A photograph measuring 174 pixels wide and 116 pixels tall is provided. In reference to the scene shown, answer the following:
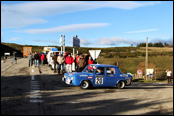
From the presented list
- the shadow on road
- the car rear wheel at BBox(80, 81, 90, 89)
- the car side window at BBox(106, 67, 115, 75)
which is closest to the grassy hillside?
the car side window at BBox(106, 67, 115, 75)

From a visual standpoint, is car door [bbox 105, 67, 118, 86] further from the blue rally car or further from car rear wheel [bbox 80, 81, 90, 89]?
car rear wheel [bbox 80, 81, 90, 89]

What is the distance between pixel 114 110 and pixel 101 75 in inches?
226

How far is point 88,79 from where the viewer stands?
47.6 feet

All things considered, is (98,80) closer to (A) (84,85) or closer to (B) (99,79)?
(B) (99,79)

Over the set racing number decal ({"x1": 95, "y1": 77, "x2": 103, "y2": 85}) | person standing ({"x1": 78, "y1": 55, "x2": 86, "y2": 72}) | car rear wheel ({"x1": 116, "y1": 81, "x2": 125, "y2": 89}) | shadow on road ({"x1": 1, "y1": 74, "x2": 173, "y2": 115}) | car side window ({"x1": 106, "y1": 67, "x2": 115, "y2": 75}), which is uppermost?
person standing ({"x1": 78, "y1": 55, "x2": 86, "y2": 72})

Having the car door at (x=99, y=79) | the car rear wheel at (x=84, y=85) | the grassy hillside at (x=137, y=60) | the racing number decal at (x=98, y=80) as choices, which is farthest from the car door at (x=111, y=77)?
the grassy hillside at (x=137, y=60)

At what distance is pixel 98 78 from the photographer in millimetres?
14727

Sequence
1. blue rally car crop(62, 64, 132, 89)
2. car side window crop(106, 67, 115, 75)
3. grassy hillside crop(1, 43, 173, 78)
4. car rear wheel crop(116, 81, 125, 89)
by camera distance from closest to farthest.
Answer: blue rally car crop(62, 64, 132, 89), car side window crop(106, 67, 115, 75), car rear wheel crop(116, 81, 125, 89), grassy hillside crop(1, 43, 173, 78)

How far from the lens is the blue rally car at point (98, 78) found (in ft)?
47.1

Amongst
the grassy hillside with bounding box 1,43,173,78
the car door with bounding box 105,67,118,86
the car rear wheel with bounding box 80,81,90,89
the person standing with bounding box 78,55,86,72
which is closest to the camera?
the car rear wheel with bounding box 80,81,90,89

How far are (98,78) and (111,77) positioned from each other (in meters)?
0.84

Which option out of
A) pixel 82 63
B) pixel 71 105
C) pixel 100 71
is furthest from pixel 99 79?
pixel 71 105

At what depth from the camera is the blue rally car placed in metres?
14.3

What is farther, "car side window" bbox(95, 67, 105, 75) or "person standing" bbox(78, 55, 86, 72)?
"person standing" bbox(78, 55, 86, 72)
